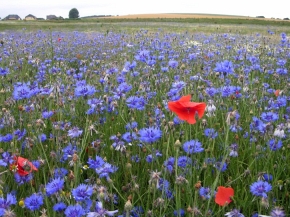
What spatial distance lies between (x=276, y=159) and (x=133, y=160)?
3.12 ft

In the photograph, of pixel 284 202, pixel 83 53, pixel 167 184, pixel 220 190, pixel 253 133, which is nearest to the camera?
pixel 220 190

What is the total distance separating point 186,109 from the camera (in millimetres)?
1816

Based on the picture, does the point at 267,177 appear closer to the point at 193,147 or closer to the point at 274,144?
the point at 274,144

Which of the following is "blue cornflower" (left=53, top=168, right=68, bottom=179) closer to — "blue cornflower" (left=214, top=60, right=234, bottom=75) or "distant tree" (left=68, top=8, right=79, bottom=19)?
"blue cornflower" (left=214, top=60, right=234, bottom=75)

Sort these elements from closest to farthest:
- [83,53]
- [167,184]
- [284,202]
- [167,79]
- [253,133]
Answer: [167,184] < [284,202] < [253,133] < [167,79] < [83,53]

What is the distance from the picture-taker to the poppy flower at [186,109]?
174cm

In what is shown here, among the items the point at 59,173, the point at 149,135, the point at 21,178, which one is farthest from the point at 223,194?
the point at 21,178

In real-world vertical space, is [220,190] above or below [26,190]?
above

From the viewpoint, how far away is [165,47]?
6832 mm

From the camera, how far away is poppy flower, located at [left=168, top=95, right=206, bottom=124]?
174 centimetres

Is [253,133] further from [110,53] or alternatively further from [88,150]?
[110,53]

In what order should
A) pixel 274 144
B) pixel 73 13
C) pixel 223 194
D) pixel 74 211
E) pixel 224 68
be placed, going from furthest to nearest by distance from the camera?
pixel 73 13 < pixel 224 68 < pixel 274 144 < pixel 223 194 < pixel 74 211

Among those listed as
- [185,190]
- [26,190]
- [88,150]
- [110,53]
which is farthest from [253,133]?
[110,53]

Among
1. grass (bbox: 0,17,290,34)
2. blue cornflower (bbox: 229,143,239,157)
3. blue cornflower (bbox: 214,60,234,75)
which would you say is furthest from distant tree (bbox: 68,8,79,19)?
blue cornflower (bbox: 229,143,239,157)
